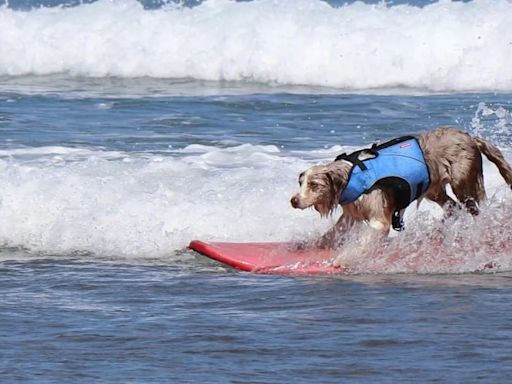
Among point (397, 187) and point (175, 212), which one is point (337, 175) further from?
point (175, 212)

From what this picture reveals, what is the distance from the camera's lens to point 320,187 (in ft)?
28.5

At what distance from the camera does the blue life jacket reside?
344 inches

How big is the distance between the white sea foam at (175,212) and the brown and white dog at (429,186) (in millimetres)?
191

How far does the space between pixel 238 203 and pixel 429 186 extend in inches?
78.4

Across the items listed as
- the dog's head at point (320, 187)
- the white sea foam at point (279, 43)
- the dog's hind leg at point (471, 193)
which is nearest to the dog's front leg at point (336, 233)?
the dog's head at point (320, 187)

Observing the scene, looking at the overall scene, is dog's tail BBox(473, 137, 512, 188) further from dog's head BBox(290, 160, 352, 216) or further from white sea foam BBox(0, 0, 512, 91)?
white sea foam BBox(0, 0, 512, 91)

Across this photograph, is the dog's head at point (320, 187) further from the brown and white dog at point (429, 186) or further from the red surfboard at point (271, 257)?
the red surfboard at point (271, 257)

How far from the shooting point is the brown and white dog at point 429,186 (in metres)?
8.68

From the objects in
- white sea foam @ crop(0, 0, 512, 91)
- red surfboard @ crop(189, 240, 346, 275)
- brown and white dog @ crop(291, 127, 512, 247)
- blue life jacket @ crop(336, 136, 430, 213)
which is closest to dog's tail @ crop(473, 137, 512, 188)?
brown and white dog @ crop(291, 127, 512, 247)

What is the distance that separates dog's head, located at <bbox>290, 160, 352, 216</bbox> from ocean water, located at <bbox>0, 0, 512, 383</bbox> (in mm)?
440

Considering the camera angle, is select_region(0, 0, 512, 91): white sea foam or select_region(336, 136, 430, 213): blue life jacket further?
select_region(0, 0, 512, 91): white sea foam

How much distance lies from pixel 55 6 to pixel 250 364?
19.0 meters

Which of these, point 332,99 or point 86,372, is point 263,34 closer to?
point 332,99

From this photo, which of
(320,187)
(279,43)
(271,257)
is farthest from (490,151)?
(279,43)
